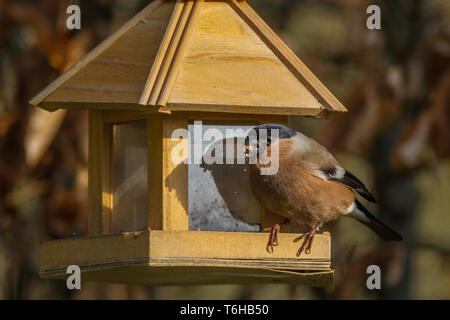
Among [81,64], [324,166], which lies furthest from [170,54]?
[324,166]

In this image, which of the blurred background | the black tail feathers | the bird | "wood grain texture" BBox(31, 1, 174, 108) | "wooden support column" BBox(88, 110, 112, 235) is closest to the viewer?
"wood grain texture" BBox(31, 1, 174, 108)

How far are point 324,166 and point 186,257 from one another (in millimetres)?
1199

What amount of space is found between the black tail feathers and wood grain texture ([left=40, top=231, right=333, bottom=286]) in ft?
3.56

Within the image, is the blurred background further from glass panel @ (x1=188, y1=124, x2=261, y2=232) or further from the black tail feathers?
glass panel @ (x1=188, y1=124, x2=261, y2=232)

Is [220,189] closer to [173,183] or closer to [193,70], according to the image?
[173,183]

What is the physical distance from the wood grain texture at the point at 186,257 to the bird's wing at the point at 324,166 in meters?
0.51

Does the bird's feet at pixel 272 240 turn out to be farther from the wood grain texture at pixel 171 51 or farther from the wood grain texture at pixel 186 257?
the wood grain texture at pixel 171 51

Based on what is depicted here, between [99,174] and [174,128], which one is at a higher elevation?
[174,128]

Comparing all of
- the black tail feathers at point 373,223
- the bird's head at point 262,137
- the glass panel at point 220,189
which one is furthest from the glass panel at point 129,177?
the black tail feathers at point 373,223

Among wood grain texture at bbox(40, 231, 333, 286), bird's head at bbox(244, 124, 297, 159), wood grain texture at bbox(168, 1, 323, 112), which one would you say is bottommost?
wood grain texture at bbox(40, 231, 333, 286)

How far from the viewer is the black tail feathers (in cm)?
723

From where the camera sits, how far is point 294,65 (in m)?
6.18

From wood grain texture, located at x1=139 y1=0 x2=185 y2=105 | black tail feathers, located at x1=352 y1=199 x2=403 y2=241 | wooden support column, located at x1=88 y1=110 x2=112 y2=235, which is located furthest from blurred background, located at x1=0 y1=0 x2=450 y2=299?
wood grain texture, located at x1=139 y1=0 x2=185 y2=105

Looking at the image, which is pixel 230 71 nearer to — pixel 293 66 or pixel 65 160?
pixel 293 66
